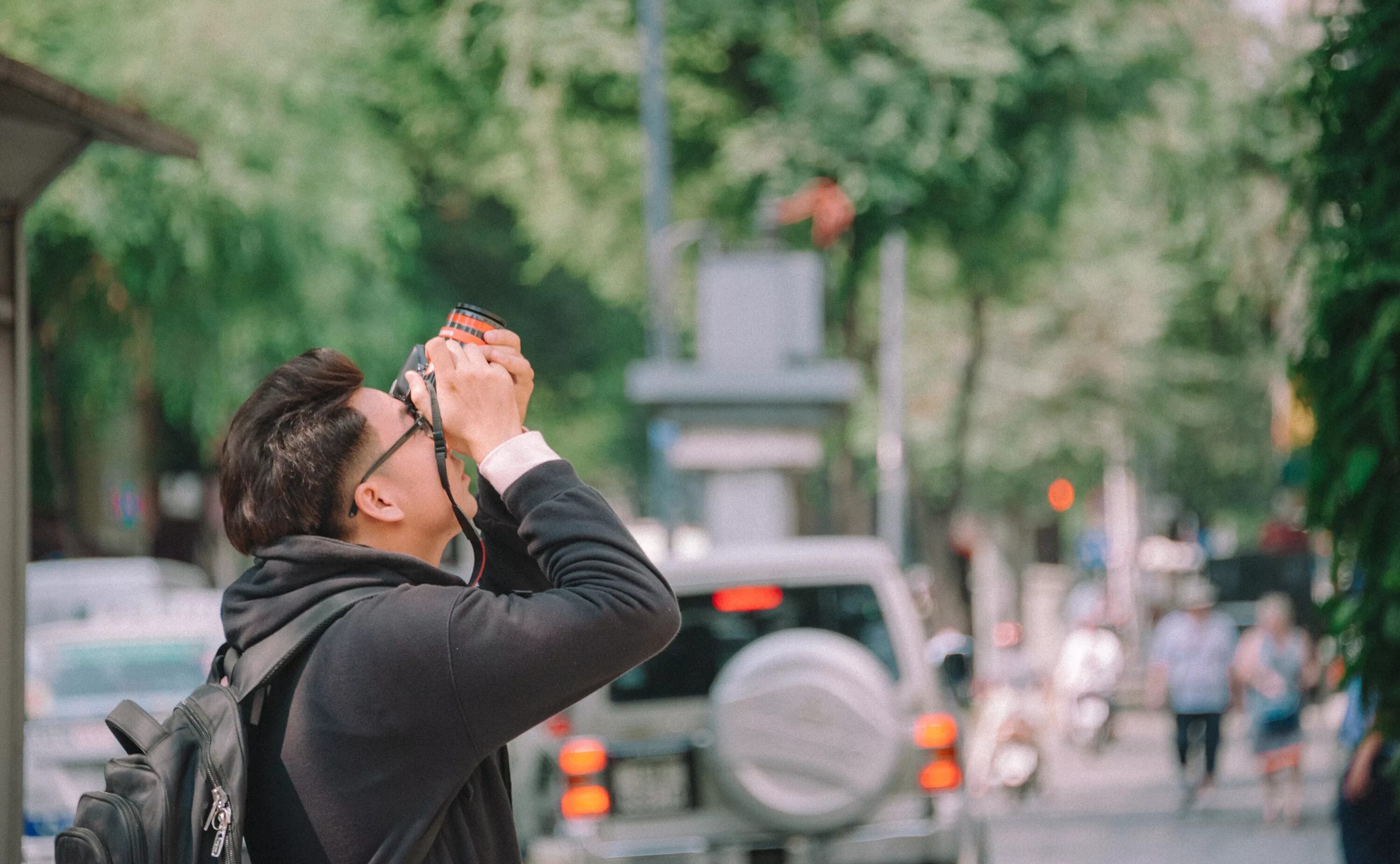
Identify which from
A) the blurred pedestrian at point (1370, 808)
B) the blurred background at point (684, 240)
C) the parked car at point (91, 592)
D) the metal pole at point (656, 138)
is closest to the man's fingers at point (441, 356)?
the blurred pedestrian at point (1370, 808)

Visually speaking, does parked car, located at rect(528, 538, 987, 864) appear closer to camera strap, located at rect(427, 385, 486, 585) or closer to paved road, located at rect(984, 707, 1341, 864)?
paved road, located at rect(984, 707, 1341, 864)

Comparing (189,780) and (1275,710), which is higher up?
(189,780)

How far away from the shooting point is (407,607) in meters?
2.04

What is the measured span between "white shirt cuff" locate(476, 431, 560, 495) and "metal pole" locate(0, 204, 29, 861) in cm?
207

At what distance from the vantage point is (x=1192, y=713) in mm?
13781

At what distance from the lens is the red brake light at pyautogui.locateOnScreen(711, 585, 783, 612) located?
24.7ft

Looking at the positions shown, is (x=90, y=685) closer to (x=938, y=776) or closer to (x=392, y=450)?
(x=938, y=776)

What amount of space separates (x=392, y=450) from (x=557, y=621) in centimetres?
35

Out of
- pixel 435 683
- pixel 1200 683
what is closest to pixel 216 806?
pixel 435 683

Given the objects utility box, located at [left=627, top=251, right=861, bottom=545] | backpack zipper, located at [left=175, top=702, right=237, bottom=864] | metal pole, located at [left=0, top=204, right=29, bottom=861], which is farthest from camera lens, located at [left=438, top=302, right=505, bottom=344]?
utility box, located at [left=627, top=251, right=861, bottom=545]

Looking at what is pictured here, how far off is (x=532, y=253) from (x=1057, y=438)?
34.9ft

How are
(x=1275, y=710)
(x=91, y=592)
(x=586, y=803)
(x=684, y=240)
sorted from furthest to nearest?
(x=91, y=592) → (x=684, y=240) → (x=1275, y=710) → (x=586, y=803)

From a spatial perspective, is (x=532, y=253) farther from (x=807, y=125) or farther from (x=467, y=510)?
(x=467, y=510)

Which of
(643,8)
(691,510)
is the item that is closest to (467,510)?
(643,8)
